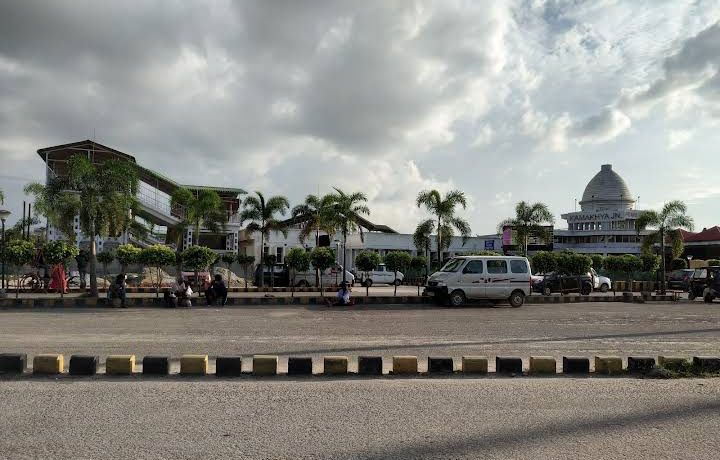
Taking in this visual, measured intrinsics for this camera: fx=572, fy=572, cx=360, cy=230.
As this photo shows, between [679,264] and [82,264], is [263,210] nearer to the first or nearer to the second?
[82,264]

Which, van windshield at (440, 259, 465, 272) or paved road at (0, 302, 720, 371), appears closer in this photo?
paved road at (0, 302, 720, 371)

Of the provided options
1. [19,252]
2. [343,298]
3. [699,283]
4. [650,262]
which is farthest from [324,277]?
[650,262]

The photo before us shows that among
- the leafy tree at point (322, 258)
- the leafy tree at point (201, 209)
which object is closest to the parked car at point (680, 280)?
the leafy tree at point (322, 258)

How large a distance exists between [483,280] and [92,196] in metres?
15.3

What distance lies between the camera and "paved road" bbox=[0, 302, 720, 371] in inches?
415

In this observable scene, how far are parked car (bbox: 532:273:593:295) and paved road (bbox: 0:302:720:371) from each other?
9.91m

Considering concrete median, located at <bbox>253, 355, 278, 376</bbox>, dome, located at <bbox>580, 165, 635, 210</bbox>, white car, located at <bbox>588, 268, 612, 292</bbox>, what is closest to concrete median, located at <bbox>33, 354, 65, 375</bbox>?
concrete median, located at <bbox>253, 355, 278, 376</bbox>

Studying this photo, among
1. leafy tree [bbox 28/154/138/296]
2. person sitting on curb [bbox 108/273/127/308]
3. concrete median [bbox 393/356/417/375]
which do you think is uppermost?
leafy tree [bbox 28/154/138/296]

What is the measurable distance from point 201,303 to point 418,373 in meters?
15.3

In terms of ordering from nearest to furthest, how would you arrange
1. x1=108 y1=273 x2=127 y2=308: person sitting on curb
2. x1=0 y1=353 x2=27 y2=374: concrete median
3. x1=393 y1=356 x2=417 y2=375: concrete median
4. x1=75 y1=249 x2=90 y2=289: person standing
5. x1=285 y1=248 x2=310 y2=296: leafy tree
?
x1=0 y1=353 x2=27 y2=374: concrete median → x1=393 y1=356 x2=417 y2=375: concrete median → x1=108 y1=273 x2=127 y2=308: person sitting on curb → x1=75 y1=249 x2=90 y2=289: person standing → x1=285 y1=248 x2=310 y2=296: leafy tree

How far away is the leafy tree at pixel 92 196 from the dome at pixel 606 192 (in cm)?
8588

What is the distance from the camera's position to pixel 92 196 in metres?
22.2

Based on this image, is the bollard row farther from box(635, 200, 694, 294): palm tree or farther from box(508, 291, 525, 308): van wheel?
box(635, 200, 694, 294): palm tree

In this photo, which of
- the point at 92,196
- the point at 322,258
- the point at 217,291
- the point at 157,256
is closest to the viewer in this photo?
the point at 217,291
